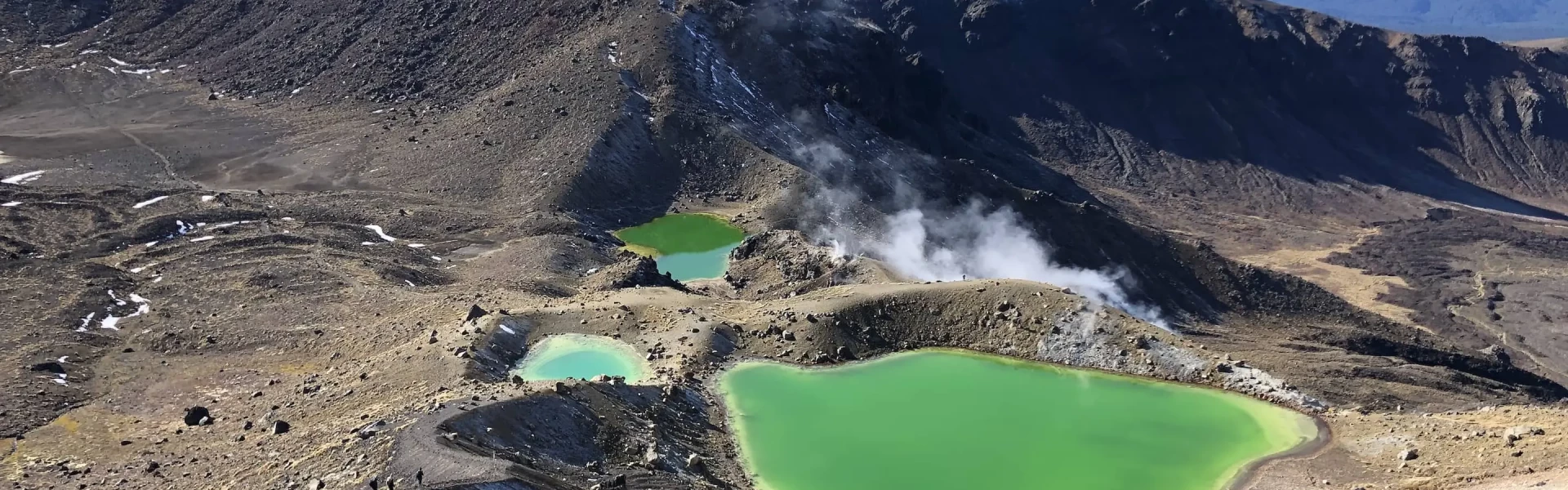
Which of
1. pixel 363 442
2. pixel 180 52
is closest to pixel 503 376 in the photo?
pixel 363 442

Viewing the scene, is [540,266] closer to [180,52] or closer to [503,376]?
[503,376]

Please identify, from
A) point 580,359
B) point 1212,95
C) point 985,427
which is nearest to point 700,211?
point 580,359

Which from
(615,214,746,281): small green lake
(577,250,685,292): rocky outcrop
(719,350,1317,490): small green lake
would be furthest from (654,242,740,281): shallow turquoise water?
(719,350,1317,490): small green lake

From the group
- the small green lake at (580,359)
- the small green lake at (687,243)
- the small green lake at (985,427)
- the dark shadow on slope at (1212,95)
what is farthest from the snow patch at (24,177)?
the dark shadow on slope at (1212,95)

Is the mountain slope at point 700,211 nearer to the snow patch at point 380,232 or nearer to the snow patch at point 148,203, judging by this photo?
the snow patch at point 380,232

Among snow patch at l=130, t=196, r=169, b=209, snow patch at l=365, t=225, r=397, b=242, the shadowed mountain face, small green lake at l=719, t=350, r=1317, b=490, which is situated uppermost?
the shadowed mountain face

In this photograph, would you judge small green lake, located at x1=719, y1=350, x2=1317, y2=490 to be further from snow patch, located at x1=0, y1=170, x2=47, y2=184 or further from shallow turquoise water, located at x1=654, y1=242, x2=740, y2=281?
snow patch, located at x1=0, y1=170, x2=47, y2=184
